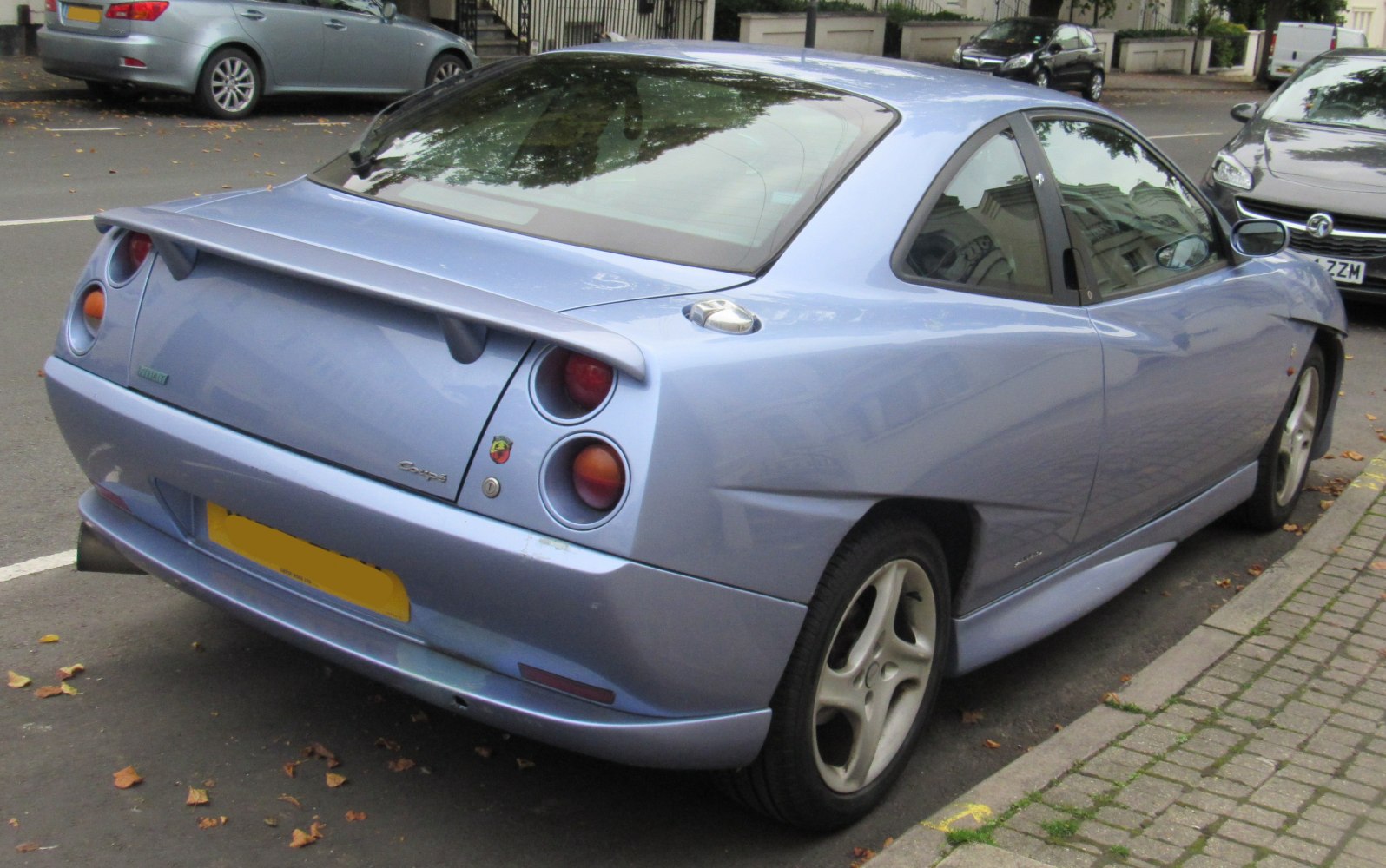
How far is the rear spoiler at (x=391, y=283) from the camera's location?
8.94 feet

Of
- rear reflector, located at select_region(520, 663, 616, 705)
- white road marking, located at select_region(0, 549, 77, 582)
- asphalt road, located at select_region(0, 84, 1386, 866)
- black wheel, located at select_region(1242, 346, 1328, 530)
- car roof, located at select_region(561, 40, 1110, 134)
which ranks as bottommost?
asphalt road, located at select_region(0, 84, 1386, 866)

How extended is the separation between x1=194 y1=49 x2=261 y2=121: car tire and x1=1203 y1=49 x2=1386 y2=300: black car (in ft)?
32.8

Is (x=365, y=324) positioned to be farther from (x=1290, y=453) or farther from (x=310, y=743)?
(x=1290, y=453)

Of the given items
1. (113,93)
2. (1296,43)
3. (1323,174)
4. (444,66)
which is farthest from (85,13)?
(1296,43)

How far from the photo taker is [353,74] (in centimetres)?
1695

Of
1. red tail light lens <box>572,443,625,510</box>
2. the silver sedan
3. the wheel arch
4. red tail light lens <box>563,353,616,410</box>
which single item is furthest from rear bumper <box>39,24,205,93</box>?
red tail light lens <box>572,443,625,510</box>

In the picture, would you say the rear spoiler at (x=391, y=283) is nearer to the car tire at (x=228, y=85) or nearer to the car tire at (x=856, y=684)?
the car tire at (x=856, y=684)

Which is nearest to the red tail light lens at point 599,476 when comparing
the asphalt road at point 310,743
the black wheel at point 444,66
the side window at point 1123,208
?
the asphalt road at point 310,743

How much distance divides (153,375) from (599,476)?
1146mm

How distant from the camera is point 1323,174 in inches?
394

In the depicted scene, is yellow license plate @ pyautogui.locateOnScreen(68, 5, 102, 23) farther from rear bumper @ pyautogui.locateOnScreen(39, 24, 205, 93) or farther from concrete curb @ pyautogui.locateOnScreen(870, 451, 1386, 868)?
concrete curb @ pyautogui.locateOnScreen(870, 451, 1386, 868)

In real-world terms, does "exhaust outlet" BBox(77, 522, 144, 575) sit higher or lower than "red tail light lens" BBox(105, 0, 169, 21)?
lower

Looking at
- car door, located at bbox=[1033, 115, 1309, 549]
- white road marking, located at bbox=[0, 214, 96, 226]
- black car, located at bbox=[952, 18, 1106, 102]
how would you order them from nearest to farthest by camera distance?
car door, located at bbox=[1033, 115, 1309, 549] → white road marking, located at bbox=[0, 214, 96, 226] → black car, located at bbox=[952, 18, 1106, 102]

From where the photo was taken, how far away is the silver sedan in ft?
49.2
